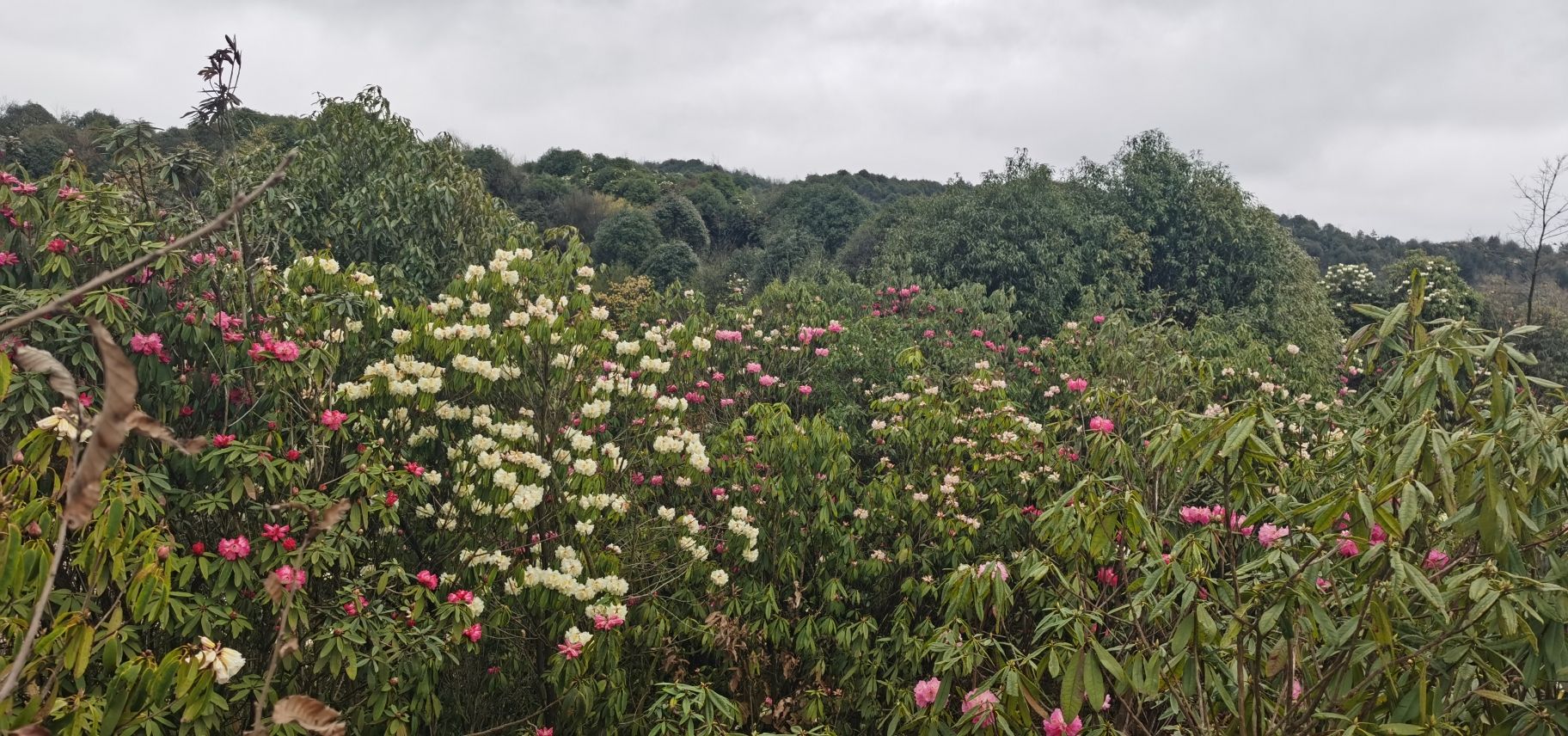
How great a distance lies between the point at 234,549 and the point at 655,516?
8.59 ft

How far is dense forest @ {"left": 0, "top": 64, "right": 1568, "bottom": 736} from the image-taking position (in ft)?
6.67

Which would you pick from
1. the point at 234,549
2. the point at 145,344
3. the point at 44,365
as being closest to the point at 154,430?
the point at 44,365

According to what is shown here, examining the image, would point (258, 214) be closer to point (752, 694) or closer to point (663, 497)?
point (663, 497)

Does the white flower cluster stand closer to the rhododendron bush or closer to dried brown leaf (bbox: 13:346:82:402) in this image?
the rhododendron bush

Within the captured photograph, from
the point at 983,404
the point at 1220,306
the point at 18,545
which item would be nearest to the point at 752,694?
the point at 983,404

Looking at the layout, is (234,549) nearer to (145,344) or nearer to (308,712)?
(145,344)

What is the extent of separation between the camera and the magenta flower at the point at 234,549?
9.29ft

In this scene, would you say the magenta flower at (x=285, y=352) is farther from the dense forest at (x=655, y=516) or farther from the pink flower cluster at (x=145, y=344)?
the pink flower cluster at (x=145, y=344)

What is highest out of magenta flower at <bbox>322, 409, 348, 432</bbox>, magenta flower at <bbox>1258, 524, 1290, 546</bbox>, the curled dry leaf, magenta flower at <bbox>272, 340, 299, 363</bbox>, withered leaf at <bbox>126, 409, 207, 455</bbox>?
withered leaf at <bbox>126, 409, 207, 455</bbox>

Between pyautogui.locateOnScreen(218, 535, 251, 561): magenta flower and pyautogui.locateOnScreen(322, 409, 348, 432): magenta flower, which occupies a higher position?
pyautogui.locateOnScreen(322, 409, 348, 432): magenta flower

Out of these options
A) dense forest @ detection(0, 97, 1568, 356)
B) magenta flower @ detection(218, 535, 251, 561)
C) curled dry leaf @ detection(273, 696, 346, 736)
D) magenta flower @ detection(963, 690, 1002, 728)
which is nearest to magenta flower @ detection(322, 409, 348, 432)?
magenta flower @ detection(218, 535, 251, 561)

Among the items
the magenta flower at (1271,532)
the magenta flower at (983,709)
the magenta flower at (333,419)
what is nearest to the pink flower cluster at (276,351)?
the magenta flower at (333,419)

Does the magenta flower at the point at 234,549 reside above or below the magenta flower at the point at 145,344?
below

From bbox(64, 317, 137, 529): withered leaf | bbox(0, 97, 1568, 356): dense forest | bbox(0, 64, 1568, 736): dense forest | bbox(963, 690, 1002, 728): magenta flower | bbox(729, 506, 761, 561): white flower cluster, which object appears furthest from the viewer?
bbox(0, 97, 1568, 356): dense forest
